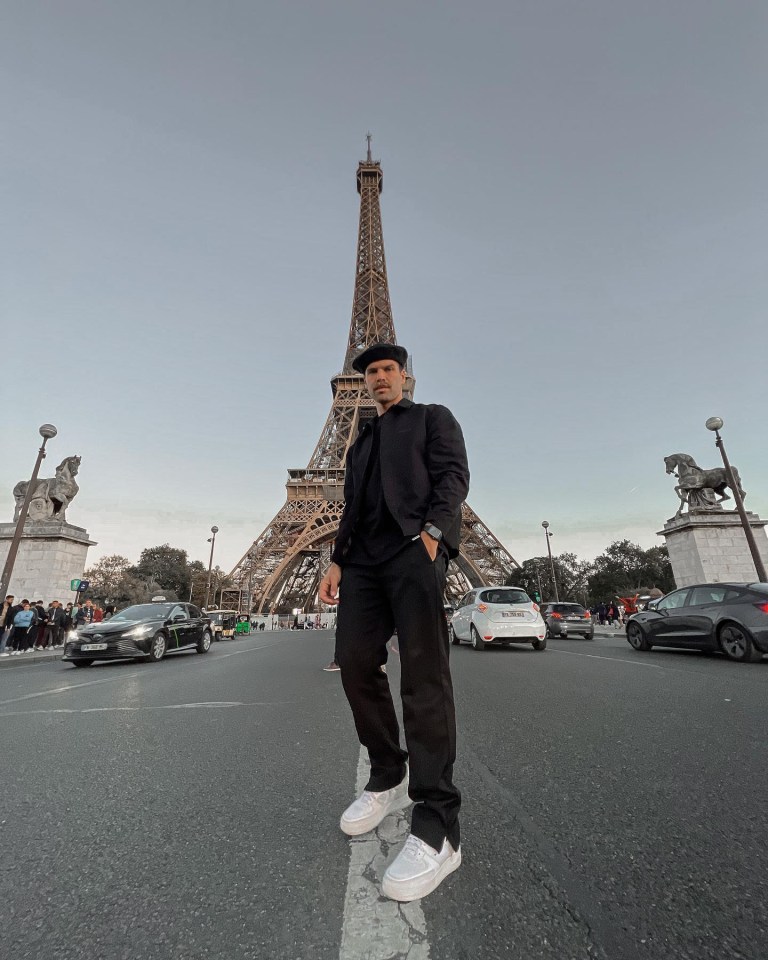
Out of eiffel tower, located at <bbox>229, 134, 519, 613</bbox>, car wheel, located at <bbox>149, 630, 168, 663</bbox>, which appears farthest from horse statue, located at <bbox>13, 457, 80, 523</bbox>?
eiffel tower, located at <bbox>229, 134, 519, 613</bbox>

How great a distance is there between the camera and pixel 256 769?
2.56m

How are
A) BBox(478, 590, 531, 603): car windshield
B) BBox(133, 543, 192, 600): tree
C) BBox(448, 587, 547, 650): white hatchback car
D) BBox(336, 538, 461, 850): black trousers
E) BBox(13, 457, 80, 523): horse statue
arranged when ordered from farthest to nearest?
1. BBox(133, 543, 192, 600): tree
2. BBox(13, 457, 80, 523): horse statue
3. BBox(478, 590, 531, 603): car windshield
4. BBox(448, 587, 547, 650): white hatchback car
5. BBox(336, 538, 461, 850): black trousers

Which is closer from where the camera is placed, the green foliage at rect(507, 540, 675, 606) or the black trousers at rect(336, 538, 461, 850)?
the black trousers at rect(336, 538, 461, 850)

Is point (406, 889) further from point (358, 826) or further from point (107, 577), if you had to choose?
point (107, 577)

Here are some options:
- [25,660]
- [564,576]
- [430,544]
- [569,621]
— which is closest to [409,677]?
[430,544]

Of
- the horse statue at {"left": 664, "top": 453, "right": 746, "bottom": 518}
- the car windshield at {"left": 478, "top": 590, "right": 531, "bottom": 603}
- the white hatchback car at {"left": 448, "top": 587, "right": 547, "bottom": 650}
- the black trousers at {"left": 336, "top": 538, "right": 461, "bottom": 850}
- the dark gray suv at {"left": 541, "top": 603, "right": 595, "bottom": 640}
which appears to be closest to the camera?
the black trousers at {"left": 336, "top": 538, "right": 461, "bottom": 850}

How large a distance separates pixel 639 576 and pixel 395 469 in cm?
6151

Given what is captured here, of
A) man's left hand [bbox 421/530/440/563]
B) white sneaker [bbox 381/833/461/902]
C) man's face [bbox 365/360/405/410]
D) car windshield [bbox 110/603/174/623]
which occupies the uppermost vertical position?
man's face [bbox 365/360/405/410]

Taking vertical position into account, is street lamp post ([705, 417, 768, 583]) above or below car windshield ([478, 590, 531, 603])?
above

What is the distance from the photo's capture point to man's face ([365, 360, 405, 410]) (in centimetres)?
228

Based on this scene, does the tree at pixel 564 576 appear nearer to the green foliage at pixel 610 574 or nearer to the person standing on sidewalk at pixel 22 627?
the green foliage at pixel 610 574

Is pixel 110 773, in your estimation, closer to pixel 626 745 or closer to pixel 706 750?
pixel 626 745

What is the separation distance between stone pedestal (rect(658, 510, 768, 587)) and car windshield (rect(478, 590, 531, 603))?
40.5ft

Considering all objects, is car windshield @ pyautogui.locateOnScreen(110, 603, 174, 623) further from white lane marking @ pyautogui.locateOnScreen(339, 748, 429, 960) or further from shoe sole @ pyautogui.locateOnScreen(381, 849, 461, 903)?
shoe sole @ pyautogui.locateOnScreen(381, 849, 461, 903)
